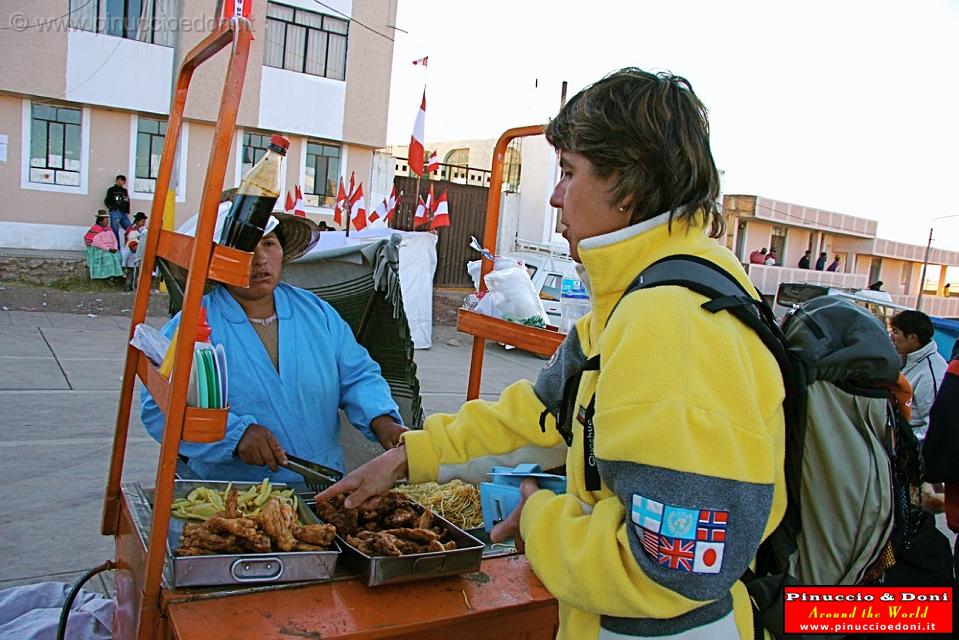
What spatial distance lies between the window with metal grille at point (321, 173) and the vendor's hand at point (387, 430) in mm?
14964

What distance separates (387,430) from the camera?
9.49 ft

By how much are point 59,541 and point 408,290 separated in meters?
8.27

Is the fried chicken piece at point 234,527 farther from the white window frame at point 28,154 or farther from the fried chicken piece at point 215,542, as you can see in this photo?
the white window frame at point 28,154

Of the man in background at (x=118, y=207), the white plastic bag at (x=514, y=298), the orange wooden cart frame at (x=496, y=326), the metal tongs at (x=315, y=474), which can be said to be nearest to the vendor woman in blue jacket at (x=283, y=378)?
the metal tongs at (x=315, y=474)

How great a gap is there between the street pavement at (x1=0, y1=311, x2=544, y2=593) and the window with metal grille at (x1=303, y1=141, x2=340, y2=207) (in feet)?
22.4

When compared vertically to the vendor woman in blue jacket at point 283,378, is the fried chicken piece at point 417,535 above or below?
below

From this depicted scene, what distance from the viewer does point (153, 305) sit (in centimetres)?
1245

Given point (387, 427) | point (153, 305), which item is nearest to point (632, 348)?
point (387, 427)

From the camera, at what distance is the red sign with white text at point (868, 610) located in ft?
4.87

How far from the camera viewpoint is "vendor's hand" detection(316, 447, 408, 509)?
6.39 feet

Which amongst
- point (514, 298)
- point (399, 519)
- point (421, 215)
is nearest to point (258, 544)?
point (399, 519)

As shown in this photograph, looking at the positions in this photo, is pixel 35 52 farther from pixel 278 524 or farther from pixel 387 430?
pixel 278 524

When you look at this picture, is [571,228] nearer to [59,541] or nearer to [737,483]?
[737,483]

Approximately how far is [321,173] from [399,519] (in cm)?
1615
